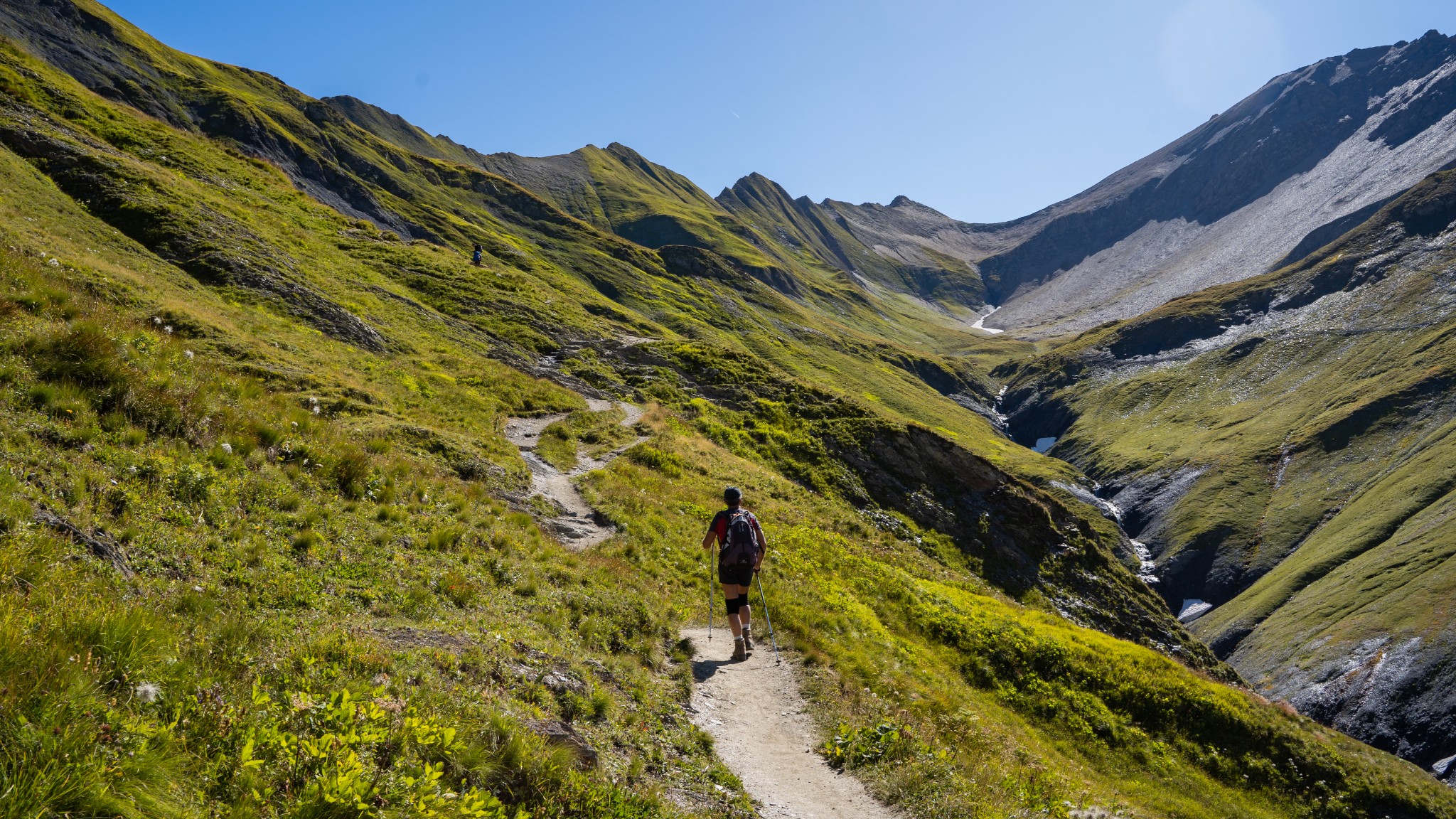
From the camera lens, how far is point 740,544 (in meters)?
14.9

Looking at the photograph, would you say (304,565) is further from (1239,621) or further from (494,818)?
(1239,621)

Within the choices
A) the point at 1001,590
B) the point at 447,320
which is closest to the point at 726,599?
the point at 1001,590

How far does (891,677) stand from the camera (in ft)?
52.4

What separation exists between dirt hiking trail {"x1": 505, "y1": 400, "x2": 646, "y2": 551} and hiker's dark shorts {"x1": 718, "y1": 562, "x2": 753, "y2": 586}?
16.9 ft

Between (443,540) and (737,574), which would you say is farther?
(737,574)

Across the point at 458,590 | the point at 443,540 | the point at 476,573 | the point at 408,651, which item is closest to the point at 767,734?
the point at 458,590

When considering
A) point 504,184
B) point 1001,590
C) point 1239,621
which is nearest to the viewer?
point 1001,590

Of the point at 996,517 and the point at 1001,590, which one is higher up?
the point at 996,517

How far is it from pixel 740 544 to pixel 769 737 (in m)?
4.13

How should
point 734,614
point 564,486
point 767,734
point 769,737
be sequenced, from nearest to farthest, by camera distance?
1. point 769,737
2. point 767,734
3. point 734,614
4. point 564,486

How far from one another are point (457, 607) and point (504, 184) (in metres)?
142

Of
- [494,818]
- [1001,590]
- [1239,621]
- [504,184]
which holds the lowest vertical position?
[1239,621]

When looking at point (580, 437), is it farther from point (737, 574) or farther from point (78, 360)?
point (78, 360)

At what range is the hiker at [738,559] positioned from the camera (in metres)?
14.8
